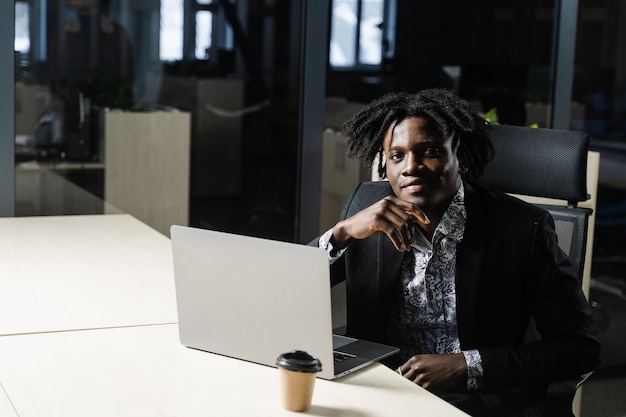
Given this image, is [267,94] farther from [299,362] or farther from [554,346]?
[299,362]

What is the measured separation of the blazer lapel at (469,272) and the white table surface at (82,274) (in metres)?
0.68

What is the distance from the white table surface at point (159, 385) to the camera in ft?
5.31

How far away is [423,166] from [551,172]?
15.5 inches

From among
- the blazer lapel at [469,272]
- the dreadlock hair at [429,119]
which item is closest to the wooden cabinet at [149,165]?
the dreadlock hair at [429,119]

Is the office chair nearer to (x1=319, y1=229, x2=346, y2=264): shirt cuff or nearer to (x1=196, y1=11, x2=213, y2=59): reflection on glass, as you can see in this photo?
(x1=319, y1=229, x2=346, y2=264): shirt cuff

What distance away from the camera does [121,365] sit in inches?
72.7

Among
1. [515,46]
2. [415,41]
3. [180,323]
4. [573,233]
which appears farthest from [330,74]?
[180,323]

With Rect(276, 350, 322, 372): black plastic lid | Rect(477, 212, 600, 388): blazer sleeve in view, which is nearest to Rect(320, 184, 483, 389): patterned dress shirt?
Rect(477, 212, 600, 388): blazer sleeve

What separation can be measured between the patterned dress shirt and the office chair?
255 millimetres

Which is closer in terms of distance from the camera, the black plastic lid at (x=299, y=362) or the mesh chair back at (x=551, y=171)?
the black plastic lid at (x=299, y=362)

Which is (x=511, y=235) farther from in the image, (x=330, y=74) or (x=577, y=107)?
(x=577, y=107)

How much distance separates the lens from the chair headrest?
233 cm

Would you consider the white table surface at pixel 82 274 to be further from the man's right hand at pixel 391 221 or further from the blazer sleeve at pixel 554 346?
the blazer sleeve at pixel 554 346

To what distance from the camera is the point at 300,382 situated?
1.58 meters
